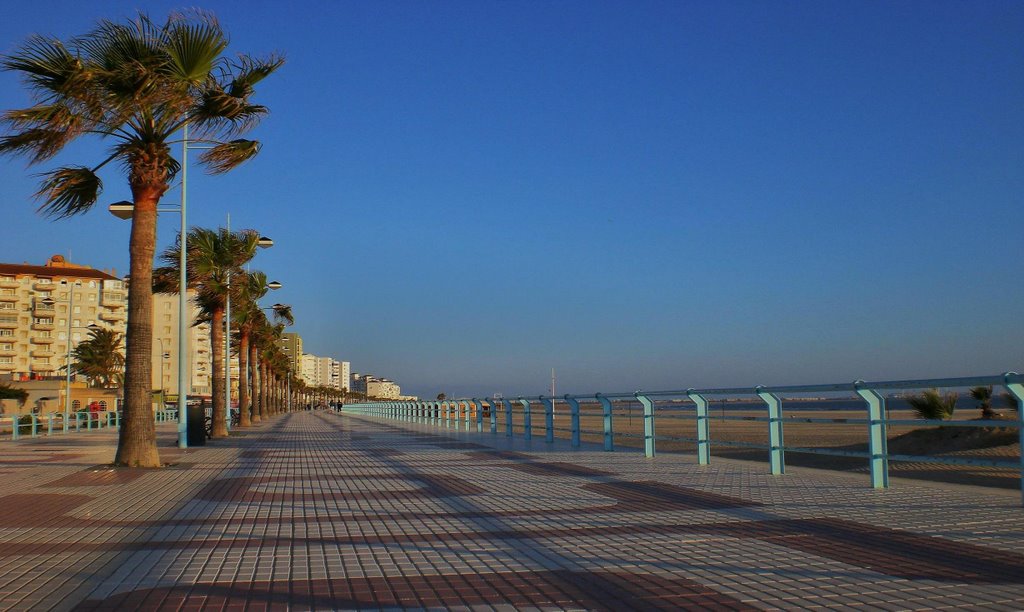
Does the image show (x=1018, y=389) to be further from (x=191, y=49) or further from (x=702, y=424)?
(x=191, y=49)

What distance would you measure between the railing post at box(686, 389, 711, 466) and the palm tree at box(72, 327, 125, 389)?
9614 cm

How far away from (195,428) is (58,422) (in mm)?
14307

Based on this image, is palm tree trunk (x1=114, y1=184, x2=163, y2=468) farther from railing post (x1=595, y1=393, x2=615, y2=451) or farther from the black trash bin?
railing post (x1=595, y1=393, x2=615, y2=451)

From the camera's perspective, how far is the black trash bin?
21.1 metres

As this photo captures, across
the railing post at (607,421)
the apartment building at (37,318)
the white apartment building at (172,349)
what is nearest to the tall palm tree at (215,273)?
the railing post at (607,421)

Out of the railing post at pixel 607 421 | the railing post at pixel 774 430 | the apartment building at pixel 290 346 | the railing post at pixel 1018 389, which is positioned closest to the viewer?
the railing post at pixel 1018 389

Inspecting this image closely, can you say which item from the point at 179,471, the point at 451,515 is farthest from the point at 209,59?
the point at 451,515

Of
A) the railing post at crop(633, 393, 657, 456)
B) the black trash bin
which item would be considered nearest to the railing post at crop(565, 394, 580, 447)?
the railing post at crop(633, 393, 657, 456)

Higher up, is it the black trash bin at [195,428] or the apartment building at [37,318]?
the apartment building at [37,318]

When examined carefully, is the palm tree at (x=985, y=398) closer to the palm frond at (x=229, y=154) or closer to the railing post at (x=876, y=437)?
the railing post at (x=876, y=437)

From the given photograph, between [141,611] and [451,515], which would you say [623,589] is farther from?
[451,515]

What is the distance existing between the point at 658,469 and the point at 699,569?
7205 millimetres

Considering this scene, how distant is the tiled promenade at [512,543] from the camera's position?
4.87 meters

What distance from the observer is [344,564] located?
584cm
